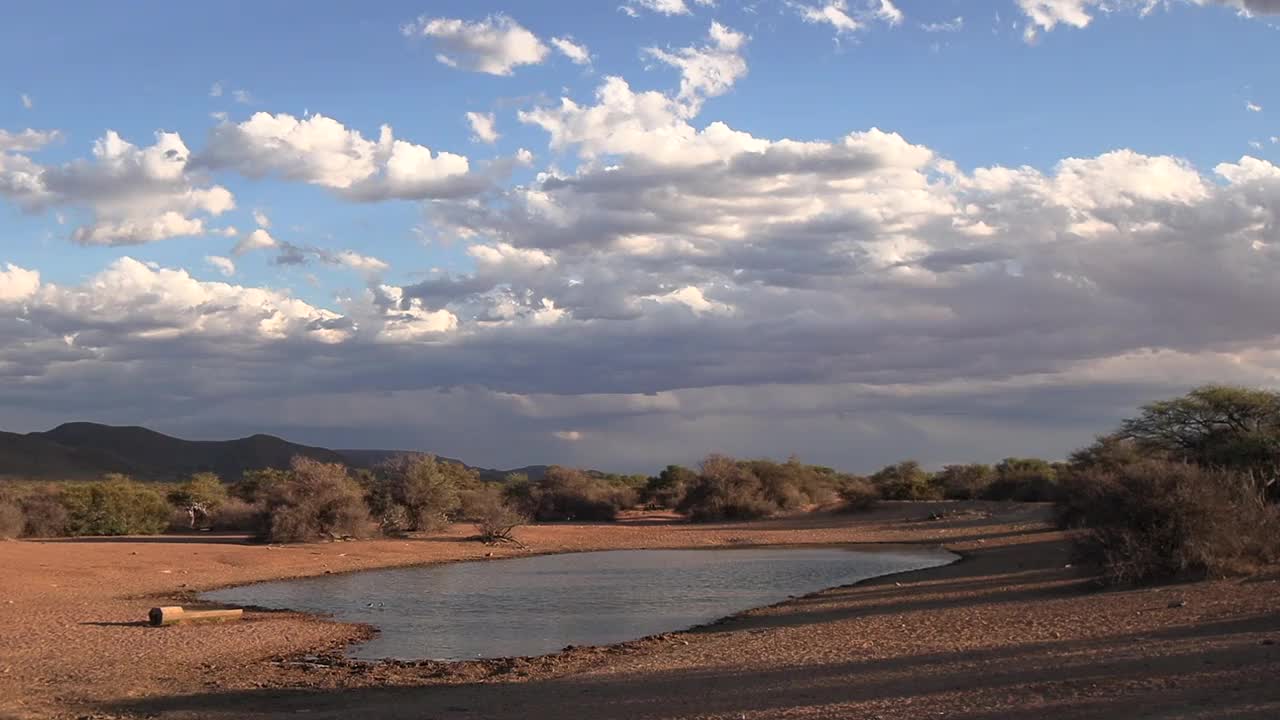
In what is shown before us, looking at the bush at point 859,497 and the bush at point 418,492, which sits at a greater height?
the bush at point 418,492

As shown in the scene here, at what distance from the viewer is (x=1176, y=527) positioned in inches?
939

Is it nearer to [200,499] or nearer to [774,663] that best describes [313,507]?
[200,499]

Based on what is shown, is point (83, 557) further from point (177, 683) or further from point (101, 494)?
point (177, 683)

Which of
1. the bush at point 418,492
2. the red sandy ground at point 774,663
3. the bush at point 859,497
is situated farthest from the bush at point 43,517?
the bush at point 859,497

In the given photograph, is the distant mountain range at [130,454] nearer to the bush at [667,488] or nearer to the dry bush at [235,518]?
the bush at [667,488]

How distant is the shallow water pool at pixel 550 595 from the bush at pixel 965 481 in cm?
3760

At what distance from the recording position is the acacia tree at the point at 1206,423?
38688 mm

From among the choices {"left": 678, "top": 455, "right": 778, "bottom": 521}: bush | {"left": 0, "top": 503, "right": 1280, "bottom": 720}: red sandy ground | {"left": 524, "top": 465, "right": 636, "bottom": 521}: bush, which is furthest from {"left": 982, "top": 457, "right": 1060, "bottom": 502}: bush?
{"left": 0, "top": 503, "right": 1280, "bottom": 720}: red sandy ground

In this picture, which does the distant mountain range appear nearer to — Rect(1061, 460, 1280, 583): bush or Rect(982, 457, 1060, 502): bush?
Rect(982, 457, 1060, 502): bush

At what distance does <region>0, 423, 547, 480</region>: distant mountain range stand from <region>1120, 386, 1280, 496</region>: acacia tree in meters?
75.1

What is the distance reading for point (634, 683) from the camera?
16297 mm

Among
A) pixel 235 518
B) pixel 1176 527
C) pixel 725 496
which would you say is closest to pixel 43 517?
pixel 235 518

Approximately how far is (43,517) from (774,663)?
47735mm

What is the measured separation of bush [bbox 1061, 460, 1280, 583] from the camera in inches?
921
